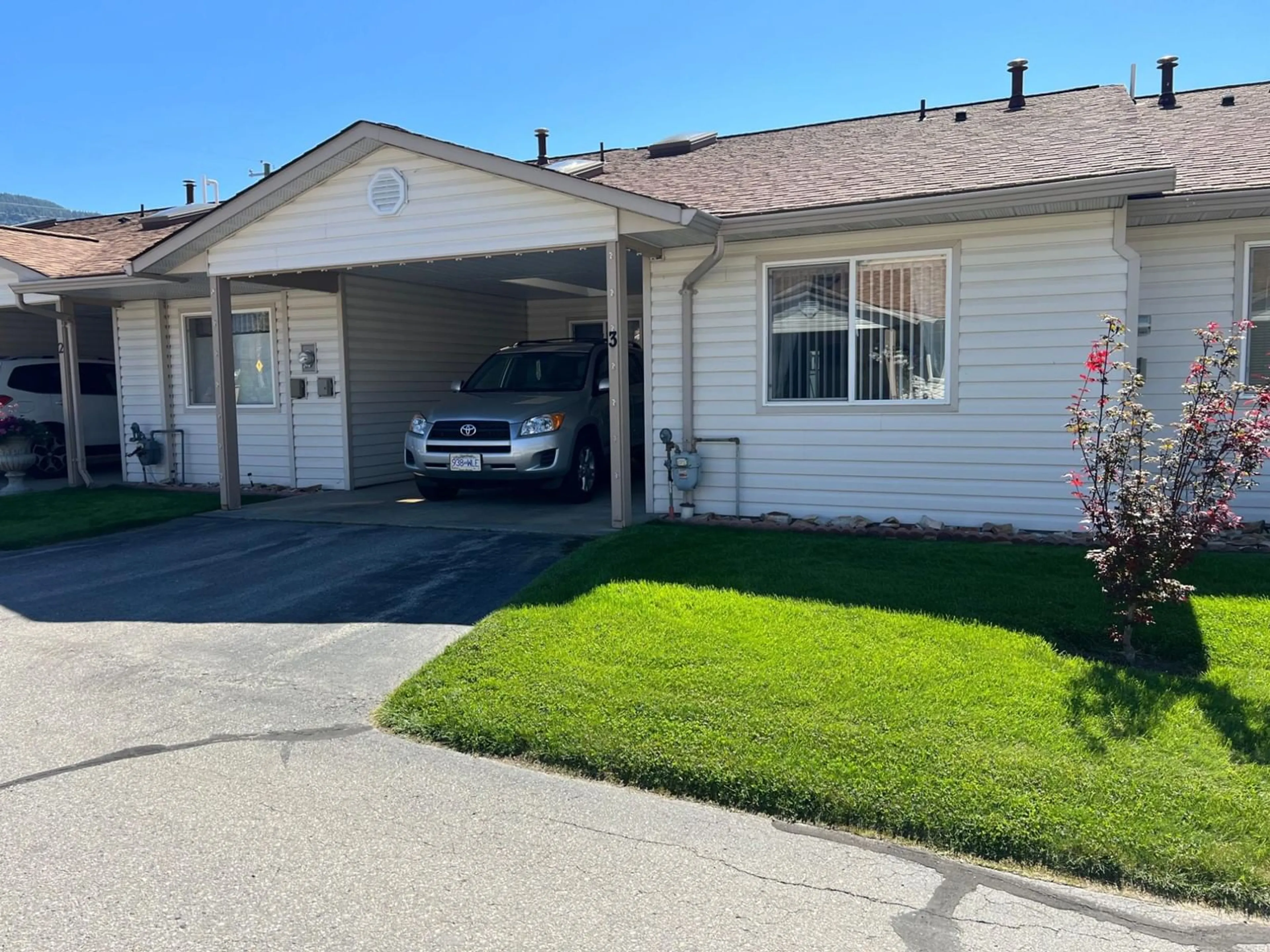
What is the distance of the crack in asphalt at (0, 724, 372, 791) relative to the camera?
4.34m

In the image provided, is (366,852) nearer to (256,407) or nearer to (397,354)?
(397,354)

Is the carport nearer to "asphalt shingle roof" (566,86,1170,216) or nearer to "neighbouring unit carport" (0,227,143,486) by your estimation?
"asphalt shingle roof" (566,86,1170,216)

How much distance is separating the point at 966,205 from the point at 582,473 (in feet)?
16.6

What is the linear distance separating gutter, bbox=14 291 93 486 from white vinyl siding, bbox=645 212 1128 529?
8.80 metres

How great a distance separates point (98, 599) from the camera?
24.3ft

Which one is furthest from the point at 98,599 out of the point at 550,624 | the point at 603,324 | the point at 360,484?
the point at 603,324

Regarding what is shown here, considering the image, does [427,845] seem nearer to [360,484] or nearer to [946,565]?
[946,565]

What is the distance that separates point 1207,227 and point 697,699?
7.06 meters

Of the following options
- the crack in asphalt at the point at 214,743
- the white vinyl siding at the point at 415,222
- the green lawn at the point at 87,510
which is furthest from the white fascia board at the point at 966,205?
the green lawn at the point at 87,510

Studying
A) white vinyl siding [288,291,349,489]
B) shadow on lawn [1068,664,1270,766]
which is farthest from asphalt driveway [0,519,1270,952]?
white vinyl siding [288,291,349,489]

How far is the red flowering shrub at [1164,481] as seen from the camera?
528 cm

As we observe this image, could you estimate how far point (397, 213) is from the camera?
9547mm

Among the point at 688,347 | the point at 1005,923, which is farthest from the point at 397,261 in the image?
the point at 1005,923

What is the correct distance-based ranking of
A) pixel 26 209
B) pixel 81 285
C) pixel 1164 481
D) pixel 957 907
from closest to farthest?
pixel 957 907 → pixel 1164 481 → pixel 81 285 → pixel 26 209
